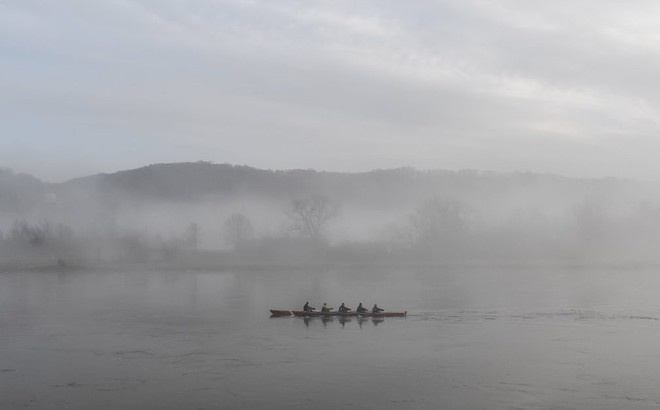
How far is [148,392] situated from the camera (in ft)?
71.5

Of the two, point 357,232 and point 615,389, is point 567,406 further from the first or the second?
point 357,232

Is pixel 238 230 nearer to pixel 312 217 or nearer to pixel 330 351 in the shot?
pixel 312 217

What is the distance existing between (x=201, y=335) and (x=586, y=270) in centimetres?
6900

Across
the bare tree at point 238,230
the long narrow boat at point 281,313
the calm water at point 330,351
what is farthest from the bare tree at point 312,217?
the long narrow boat at point 281,313

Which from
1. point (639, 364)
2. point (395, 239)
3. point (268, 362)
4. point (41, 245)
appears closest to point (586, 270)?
point (395, 239)

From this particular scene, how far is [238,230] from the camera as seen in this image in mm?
107188

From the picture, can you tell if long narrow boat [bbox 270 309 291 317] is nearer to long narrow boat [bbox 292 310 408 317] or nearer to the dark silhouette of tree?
long narrow boat [bbox 292 310 408 317]

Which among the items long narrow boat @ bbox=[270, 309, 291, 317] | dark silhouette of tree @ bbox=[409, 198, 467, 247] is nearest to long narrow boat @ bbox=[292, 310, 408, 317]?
long narrow boat @ bbox=[270, 309, 291, 317]

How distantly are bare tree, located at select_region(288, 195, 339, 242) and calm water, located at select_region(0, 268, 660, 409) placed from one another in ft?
155

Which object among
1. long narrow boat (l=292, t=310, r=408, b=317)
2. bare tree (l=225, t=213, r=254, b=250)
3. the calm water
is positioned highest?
bare tree (l=225, t=213, r=254, b=250)

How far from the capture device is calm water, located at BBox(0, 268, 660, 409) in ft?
69.9

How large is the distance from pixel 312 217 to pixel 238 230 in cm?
1334

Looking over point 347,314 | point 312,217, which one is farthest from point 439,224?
point 347,314

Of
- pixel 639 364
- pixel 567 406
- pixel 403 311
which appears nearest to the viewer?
pixel 567 406
